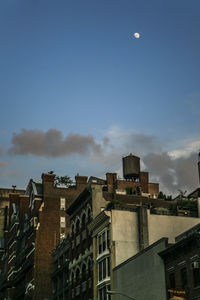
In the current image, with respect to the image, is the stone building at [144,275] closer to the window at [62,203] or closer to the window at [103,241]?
the window at [103,241]

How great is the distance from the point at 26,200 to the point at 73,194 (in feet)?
55.7

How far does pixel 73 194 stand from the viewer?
3415 inches

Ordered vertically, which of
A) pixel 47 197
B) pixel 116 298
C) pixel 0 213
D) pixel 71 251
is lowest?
pixel 116 298

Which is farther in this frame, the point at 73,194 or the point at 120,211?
the point at 73,194

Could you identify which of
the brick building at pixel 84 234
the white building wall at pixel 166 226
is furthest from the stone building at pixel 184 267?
the brick building at pixel 84 234

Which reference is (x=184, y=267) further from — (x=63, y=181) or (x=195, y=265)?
(x=63, y=181)

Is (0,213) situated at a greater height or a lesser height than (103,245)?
greater

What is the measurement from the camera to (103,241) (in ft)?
195

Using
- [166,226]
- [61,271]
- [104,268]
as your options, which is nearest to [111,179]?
[61,271]

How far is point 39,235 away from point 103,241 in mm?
26051

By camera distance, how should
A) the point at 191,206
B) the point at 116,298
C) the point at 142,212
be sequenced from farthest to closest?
the point at 191,206
the point at 142,212
the point at 116,298

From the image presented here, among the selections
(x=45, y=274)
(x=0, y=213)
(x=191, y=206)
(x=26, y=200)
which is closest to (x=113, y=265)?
(x=191, y=206)

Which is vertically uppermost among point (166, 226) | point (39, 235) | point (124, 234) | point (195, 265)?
point (39, 235)

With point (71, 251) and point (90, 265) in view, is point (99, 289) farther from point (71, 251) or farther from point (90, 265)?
point (71, 251)
